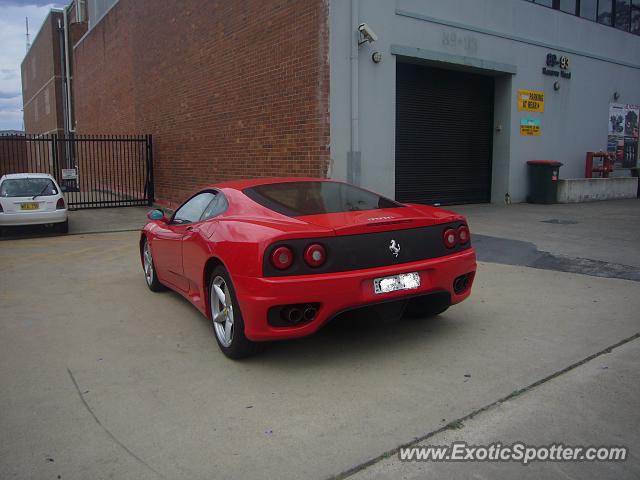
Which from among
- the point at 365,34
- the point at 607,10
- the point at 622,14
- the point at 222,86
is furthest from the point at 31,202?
the point at 622,14

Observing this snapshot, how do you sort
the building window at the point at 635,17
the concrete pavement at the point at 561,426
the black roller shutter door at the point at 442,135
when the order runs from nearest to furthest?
the concrete pavement at the point at 561,426 → the black roller shutter door at the point at 442,135 → the building window at the point at 635,17

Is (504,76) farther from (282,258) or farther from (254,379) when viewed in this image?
(254,379)

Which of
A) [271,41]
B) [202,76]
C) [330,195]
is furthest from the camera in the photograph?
[202,76]

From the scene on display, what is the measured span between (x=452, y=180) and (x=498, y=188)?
4.84ft

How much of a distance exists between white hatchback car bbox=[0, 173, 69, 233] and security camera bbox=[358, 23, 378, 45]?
22.6 ft

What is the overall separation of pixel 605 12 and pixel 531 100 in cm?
510

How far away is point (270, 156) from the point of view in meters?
12.1

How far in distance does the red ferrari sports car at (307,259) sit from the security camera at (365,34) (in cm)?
626

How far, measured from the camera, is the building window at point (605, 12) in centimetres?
1683

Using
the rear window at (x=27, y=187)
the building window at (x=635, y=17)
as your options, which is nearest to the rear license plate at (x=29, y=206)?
the rear window at (x=27, y=187)

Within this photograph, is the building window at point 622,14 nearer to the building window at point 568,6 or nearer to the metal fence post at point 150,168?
the building window at point 568,6

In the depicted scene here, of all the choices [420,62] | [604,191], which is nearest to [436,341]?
[420,62]

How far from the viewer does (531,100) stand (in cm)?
1465

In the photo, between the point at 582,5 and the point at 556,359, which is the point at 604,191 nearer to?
the point at 582,5
